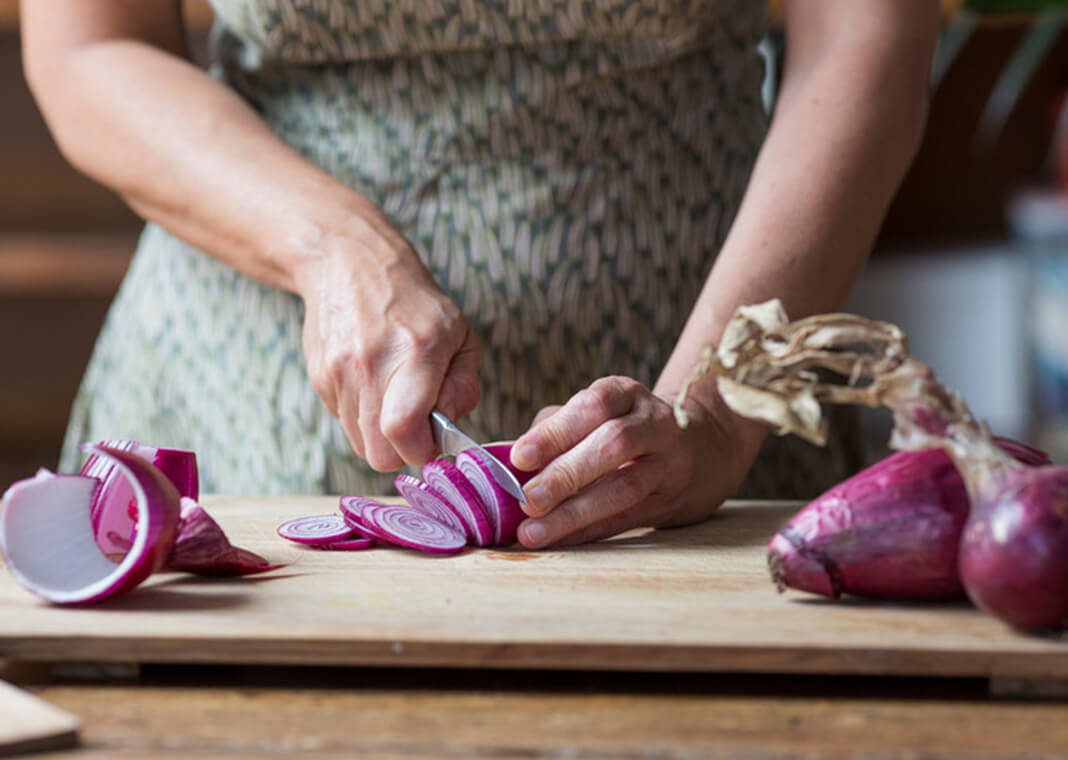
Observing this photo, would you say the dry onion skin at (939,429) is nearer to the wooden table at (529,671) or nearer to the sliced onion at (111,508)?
the wooden table at (529,671)

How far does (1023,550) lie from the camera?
0.66 metres

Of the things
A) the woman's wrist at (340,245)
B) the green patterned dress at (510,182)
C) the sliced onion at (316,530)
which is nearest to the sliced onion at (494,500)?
the sliced onion at (316,530)

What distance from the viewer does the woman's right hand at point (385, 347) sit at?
1.05m

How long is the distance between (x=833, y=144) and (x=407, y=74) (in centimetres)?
51

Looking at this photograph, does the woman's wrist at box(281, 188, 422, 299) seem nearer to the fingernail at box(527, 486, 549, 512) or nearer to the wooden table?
the fingernail at box(527, 486, 549, 512)

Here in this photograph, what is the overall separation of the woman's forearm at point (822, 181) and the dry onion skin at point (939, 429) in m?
0.38

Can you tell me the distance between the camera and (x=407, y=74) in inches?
55.1

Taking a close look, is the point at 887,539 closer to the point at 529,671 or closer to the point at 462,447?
the point at 529,671

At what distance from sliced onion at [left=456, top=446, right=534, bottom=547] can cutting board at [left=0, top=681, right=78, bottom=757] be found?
0.43m

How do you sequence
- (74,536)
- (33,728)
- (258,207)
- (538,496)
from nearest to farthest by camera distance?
(33,728) < (74,536) < (538,496) < (258,207)

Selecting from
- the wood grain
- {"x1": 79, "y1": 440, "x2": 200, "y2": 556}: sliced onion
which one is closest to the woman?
{"x1": 79, "y1": 440, "x2": 200, "y2": 556}: sliced onion

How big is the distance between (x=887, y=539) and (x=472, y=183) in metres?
0.76

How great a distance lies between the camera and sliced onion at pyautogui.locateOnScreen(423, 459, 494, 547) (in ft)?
3.24

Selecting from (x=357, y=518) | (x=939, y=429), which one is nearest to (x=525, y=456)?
(x=357, y=518)
